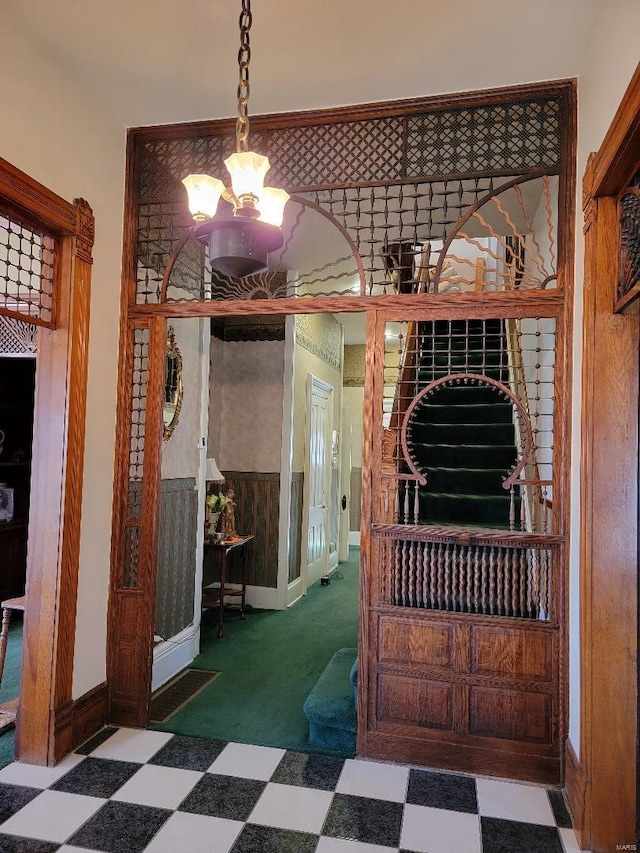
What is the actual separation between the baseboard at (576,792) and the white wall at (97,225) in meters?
2.40

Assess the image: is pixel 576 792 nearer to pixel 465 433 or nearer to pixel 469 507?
pixel 469 507

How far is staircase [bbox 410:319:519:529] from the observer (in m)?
4.43

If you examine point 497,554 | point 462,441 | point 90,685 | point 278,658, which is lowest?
point 278,658

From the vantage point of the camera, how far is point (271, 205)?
2.22 meters

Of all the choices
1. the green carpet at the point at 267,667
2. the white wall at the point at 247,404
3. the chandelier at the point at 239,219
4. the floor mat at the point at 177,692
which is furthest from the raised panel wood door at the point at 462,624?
the white wall at the point at 247,404

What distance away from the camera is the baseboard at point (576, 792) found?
238 cm

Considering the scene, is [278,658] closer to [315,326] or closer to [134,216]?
[134,216]

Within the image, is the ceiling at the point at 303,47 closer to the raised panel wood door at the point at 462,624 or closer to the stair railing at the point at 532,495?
the raised panel wood door at the point at 462,624

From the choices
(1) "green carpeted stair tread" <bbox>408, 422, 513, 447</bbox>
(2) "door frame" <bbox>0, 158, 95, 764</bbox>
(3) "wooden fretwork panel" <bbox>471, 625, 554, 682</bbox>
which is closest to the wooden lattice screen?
(3) "wooden fretwork panel" <bbox>471, 625, 554, 682</bbox>

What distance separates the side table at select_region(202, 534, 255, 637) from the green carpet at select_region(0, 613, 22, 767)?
1514 mm

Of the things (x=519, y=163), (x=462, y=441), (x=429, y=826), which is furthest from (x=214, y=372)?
(x=429, y=826)

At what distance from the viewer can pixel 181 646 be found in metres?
4.26

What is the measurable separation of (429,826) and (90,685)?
6.09 feet

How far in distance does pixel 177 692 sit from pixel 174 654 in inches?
13.9
